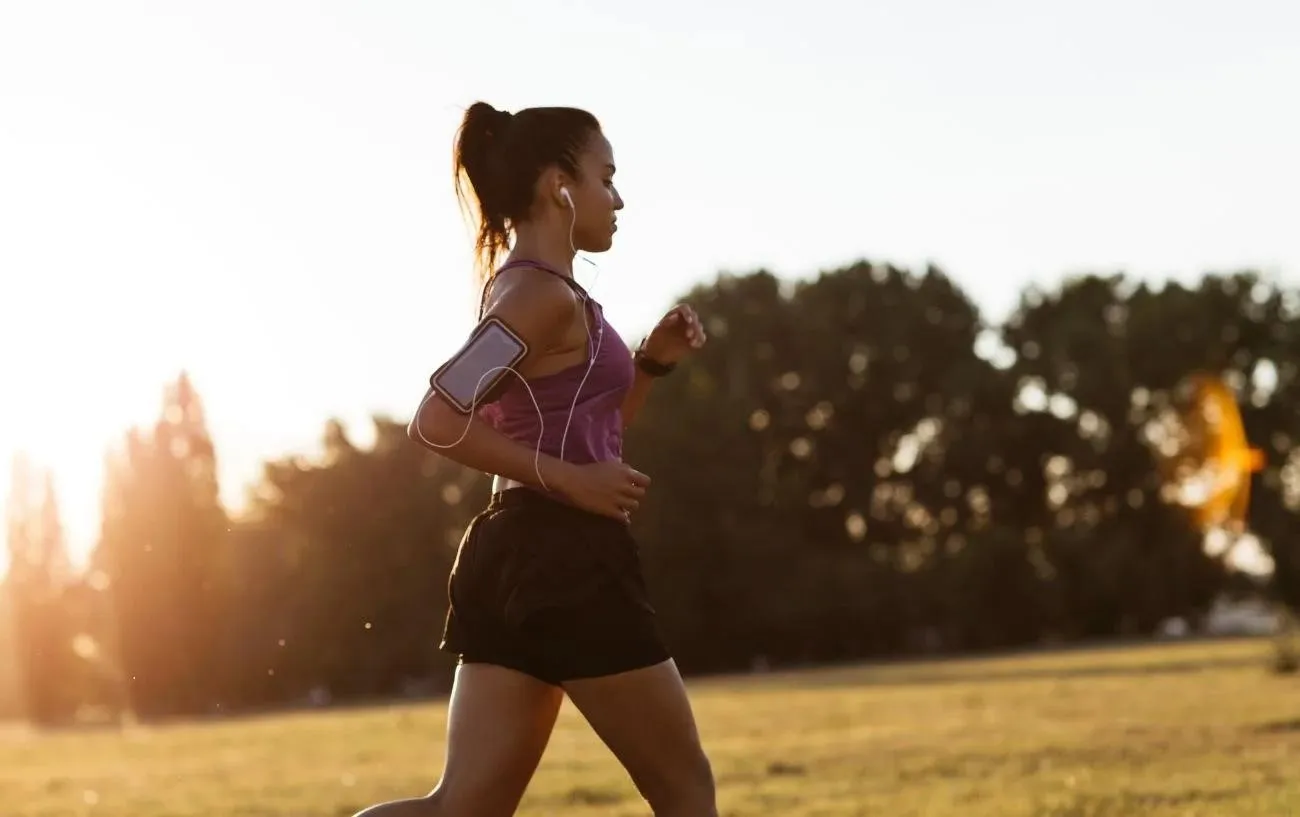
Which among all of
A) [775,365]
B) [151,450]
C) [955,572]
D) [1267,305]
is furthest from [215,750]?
[1267,305]

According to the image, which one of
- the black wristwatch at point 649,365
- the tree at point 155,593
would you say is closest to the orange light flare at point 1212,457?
the tree at point 155,593

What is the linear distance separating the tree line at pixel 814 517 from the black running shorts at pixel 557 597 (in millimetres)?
58822

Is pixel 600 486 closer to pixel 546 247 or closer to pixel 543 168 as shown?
pixel 546 247

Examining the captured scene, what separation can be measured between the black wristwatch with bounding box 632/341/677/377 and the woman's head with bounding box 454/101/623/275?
2.20 ft

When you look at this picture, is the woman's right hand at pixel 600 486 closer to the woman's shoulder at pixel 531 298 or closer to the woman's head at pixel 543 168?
the woman's shoulder at pixel 531 298

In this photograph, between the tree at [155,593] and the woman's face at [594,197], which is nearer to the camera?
the woman's face at [594,197]

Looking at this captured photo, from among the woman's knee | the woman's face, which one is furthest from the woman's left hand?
the woman's knee

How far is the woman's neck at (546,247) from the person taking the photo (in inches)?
189

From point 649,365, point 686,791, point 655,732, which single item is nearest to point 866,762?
point 649,365

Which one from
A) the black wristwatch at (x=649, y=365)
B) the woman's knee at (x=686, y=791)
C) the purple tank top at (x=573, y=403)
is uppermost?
the black wristwatch at (x=649, y=365)

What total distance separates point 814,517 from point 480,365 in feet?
239

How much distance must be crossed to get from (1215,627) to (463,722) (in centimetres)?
7379

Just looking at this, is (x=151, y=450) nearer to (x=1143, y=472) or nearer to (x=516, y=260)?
(x=1143, y=472)

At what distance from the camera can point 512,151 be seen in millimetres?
4863
